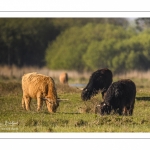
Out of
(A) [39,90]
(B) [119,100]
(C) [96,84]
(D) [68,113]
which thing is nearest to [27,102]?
(A) [39,90]

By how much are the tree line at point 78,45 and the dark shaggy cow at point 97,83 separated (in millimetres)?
197

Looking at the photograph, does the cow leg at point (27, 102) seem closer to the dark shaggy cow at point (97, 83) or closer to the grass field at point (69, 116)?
the grass field at point (69, 116)

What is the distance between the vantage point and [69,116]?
78.1 ft

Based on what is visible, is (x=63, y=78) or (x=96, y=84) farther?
(x=96, y=84)

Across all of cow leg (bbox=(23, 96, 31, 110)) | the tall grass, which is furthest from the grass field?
cow leg (bbox=(23, 96, 31, 110))

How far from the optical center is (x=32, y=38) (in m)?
24.4

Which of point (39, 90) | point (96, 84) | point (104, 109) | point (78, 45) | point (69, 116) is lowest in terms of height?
point (69, 116)

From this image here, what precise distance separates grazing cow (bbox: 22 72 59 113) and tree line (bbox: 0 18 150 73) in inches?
15.7

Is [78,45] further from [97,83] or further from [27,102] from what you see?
[27,102]

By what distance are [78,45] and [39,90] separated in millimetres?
1700
